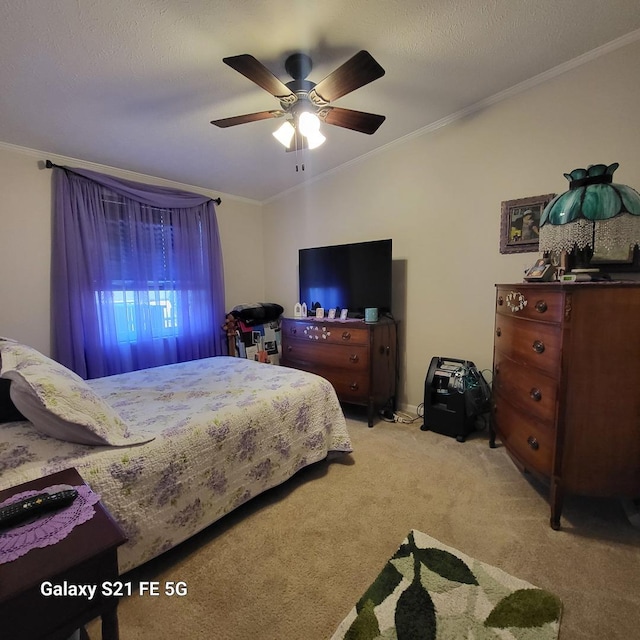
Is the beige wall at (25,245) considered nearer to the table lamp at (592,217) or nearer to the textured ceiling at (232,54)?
the textured ceiling at (232,54)

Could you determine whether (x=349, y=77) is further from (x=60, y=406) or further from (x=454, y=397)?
(x=454, y=397)

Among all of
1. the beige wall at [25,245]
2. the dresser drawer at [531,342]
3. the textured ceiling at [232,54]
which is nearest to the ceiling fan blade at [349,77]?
the textured ceiling at [232,54]

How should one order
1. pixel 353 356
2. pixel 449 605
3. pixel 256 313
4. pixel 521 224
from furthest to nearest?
pixel 256 313, pixel 353 356, pixel 521 224, pixel 449 605

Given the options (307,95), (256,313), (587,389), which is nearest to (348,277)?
(256,313)

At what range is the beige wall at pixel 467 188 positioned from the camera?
1.96 meters

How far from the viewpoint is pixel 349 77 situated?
1619 mm

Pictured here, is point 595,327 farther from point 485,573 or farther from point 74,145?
point 74,145

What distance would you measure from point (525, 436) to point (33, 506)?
2.11 metres

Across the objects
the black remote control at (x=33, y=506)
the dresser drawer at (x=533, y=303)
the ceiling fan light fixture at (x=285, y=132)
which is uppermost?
the ceiling fan light fixture at (x=285, y=132)

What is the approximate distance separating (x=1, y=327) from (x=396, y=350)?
339 cm

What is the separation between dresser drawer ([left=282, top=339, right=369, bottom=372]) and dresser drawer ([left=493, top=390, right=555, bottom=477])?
1049 millimetres

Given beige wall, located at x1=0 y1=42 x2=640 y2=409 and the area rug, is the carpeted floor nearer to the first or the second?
the area rug

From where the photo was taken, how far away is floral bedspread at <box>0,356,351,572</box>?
121 centimetres

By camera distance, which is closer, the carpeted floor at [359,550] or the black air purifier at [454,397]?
the carpeted floor at [359,550]
